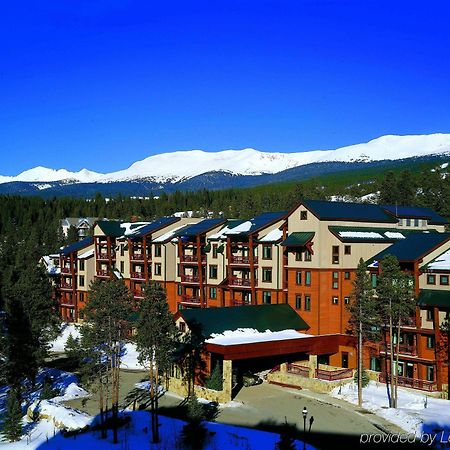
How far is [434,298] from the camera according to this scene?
4203 cm

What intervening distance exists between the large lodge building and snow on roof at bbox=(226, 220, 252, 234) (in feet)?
0.42

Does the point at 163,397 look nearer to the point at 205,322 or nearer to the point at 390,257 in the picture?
the point at 205,322

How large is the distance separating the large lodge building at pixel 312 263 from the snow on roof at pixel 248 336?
1171mm

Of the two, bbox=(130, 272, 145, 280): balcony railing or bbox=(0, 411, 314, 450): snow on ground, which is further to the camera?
bbox=(130, 272, 145, 280): balcony railing

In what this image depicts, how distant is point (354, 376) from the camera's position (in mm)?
44938

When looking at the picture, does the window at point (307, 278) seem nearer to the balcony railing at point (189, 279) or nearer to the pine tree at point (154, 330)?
the balcony railing at point (189, 279)

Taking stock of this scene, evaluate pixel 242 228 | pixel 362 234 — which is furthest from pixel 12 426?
pixel 362 234

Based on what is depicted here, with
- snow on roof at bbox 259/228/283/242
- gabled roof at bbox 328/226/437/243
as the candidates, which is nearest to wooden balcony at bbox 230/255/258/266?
snow on roof at bbox 259/228/283/242

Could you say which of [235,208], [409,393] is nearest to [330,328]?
[409,393]

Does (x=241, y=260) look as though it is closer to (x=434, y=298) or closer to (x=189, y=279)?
(x=189, y=279)

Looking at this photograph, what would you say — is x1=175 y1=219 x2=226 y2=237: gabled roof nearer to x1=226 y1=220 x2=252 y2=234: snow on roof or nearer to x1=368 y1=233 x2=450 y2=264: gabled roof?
x1=226 y1=220 x2=252 y2=234: snow on roof

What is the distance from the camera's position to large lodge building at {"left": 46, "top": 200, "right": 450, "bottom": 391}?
1706 inches

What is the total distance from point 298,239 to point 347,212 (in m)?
5.48

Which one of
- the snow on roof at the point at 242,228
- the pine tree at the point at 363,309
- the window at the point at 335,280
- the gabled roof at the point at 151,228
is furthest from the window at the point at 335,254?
the gabled roof at the point at 151,228
